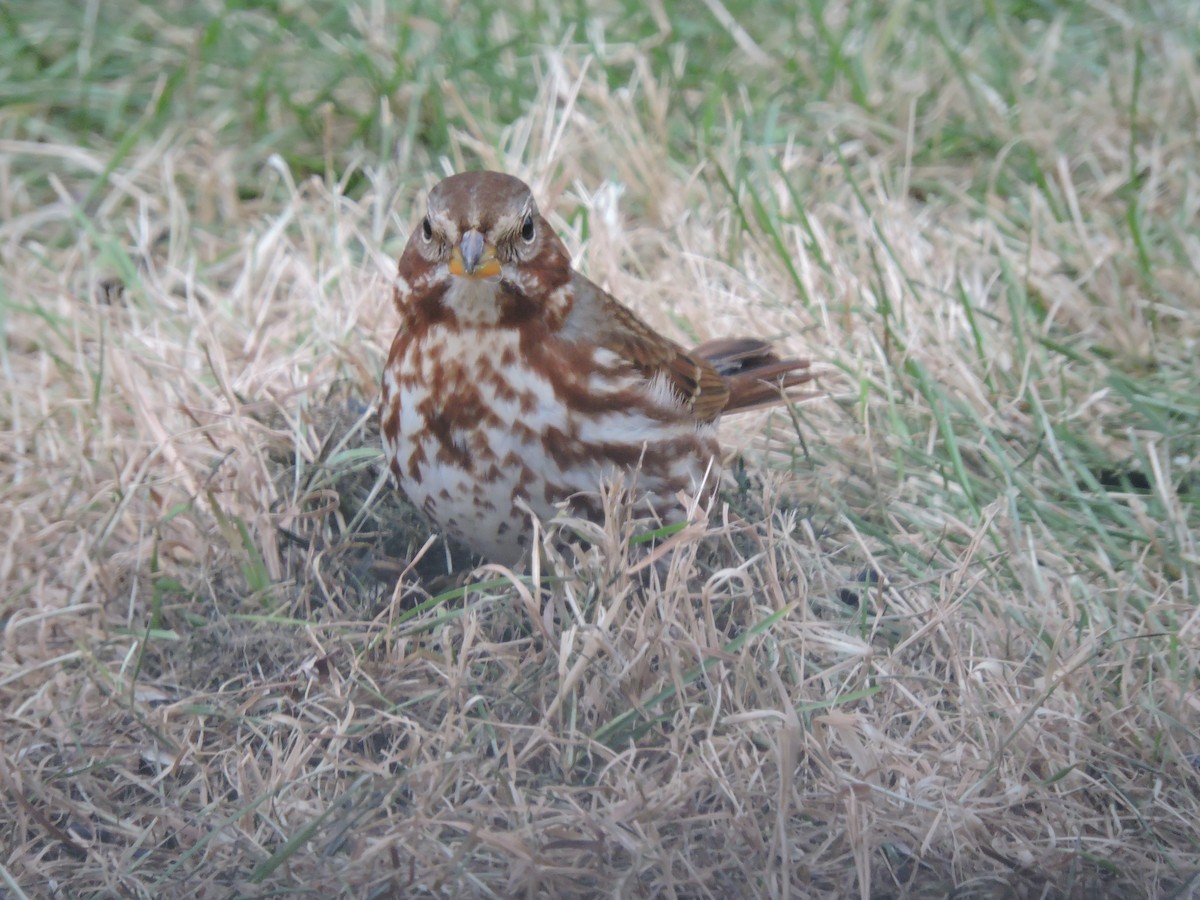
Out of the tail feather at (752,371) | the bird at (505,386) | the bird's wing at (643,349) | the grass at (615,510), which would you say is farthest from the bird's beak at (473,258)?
the tail feather at (752,371)

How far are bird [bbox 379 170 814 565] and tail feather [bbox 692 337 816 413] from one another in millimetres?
396

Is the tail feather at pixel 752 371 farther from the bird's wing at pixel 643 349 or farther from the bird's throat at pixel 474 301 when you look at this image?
the bird's throat at pixel 474 301

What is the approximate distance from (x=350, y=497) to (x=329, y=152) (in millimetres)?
1385

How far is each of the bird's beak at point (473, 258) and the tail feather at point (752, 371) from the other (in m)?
0.79

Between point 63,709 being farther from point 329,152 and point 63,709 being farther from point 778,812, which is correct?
point 329,152

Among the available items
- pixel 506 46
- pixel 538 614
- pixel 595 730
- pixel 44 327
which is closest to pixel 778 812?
pixel 595 730

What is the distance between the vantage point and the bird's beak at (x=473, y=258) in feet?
8.93

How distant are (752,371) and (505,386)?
2.58 ft

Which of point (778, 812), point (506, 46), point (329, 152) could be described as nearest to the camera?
point (778, 812)

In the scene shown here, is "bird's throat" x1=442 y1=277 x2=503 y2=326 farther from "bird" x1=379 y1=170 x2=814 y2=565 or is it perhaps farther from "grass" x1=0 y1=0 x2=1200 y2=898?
"grass" x1=0 y1=0 x2=1200 y2=898

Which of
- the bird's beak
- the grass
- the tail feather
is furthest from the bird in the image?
the tail feather

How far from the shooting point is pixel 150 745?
2689mm

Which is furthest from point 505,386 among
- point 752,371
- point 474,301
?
point 752,371

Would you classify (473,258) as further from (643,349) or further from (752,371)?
(752,371)
